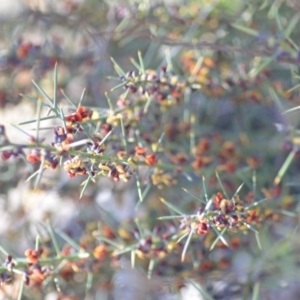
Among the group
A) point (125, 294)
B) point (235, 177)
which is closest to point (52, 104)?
point (235, 177)

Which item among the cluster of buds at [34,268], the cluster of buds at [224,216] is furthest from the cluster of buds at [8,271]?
the cluster of buds at [224,216]

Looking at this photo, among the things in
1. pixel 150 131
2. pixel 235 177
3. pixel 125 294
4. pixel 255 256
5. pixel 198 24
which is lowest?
pixel 125 294

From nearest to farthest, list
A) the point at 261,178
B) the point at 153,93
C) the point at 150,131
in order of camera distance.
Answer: the point at 153,93 < the point at 150,131 < the point at 261,178

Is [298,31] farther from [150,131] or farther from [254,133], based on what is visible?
[150,131]

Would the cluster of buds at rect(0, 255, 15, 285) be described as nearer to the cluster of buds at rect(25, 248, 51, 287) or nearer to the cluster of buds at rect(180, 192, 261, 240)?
the cluster of buds at rect(25, 248, 51, 287)

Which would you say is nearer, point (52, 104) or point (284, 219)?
point (52, 104)

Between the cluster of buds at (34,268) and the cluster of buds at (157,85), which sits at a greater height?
the cluster of buds at (157,85)

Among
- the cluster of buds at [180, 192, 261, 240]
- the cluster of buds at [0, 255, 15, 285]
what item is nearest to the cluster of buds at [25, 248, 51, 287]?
the cluster of buds at [0, 255, 15, 285]

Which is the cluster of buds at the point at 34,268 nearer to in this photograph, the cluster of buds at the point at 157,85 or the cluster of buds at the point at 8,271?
the cluster of buds at the point at 8,271

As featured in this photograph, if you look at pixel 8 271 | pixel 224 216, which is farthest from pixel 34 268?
pixel 224 216

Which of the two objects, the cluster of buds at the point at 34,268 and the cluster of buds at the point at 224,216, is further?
the cluster of buds at the point at 34,268

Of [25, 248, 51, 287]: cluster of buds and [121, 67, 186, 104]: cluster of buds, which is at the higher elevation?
[121, 67, 186, 104]: cluster of buds
